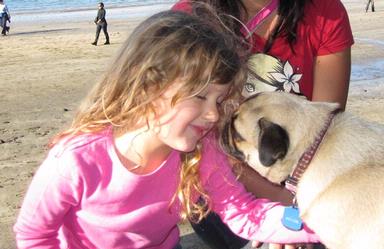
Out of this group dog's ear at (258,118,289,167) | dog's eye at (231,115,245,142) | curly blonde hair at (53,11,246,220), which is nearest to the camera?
curly blonde hair at (53,11,246,220)

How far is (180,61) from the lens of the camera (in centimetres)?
273

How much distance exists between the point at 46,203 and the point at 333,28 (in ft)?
7.24

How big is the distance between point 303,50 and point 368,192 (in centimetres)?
129

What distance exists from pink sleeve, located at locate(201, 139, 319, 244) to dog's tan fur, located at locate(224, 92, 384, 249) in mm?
185

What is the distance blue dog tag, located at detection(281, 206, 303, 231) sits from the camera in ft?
10.5

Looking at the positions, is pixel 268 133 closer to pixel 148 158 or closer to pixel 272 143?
pixel 272 143

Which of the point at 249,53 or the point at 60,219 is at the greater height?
the point at 249,53

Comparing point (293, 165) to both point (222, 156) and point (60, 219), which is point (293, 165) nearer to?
point (222, 156)

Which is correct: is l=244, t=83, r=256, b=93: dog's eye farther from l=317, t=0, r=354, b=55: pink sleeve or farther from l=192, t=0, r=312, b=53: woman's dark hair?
l=317, t=0, r=354, b=55: pink sleeve

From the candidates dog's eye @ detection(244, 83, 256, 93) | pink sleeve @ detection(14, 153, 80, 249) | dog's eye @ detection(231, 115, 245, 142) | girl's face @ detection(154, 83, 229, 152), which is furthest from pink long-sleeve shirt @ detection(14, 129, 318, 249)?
dog's eye @ detection(244, 83, 256, 93)

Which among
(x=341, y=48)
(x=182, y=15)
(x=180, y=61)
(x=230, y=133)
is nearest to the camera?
(x=180, y=61)

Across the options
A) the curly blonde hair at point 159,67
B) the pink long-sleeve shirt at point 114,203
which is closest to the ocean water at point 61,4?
the pink long-sleeve shirt at point 114,203

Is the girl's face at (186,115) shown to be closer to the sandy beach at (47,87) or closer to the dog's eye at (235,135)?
the dog's eye at (235,135)

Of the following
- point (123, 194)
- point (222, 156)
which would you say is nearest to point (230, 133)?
point (222, 156)
